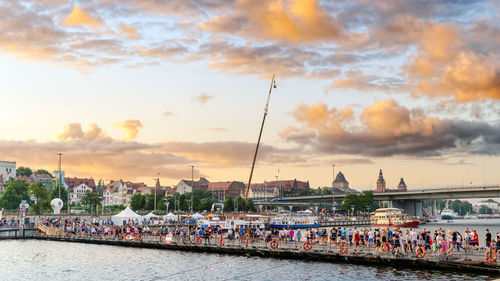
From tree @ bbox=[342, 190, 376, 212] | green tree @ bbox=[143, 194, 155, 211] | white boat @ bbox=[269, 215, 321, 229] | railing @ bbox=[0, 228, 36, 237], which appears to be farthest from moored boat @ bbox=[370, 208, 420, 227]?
railing @ bbox=[0, 228, 36, 237]

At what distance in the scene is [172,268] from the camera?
45.4m

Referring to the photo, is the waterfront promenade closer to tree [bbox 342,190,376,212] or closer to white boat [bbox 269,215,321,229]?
white boat [bbox 269,215,321,229]

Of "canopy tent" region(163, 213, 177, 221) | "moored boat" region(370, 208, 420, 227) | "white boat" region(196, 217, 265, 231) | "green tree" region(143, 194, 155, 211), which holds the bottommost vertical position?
"moored boat" region(370, 208, 420, 227)

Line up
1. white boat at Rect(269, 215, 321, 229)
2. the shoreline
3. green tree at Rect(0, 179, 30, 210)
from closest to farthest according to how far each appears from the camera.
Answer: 1. the shoreline
2. white boat at Rect(269, 215, 321, 229)
3. green tree at Rect(0, 179, 30, 210)

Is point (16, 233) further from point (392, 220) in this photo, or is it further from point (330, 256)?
point (392, 220)

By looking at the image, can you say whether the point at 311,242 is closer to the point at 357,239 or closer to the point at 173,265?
the point at 357,239

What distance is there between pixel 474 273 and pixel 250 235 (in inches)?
1180

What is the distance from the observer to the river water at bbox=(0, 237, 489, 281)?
39750mm

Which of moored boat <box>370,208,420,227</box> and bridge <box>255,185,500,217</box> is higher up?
bridge <box>255,185,500,217</box>

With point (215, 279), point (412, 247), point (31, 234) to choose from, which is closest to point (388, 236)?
point (412, 247)

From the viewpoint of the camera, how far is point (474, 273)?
37188 mm

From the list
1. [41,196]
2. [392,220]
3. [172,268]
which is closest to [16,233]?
[172,268]

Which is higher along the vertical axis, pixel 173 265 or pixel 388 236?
pixel 388 236

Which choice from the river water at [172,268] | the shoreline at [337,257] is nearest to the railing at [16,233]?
the river water at [172,268]
